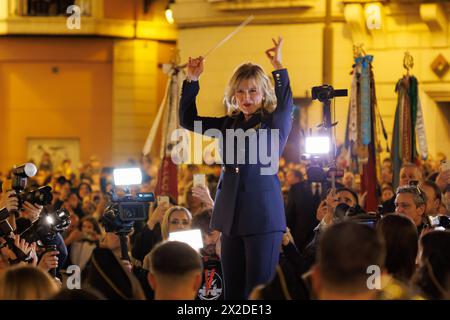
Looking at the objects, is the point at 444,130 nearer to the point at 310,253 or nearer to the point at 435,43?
the point at 435,43

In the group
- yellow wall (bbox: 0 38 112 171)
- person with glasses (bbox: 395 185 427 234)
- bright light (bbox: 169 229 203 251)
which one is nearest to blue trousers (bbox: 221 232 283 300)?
person with glasses (bbox: 395 185 427 234)

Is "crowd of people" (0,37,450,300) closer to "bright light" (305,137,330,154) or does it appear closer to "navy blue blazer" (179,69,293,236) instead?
"navy blue blazer" (179,69,293,236)

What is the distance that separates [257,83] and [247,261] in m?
0.93

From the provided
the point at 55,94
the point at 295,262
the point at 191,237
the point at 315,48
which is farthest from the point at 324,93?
the point at 55,94

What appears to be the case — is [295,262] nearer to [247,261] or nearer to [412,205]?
[412,205]

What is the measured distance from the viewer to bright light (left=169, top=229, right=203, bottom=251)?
26.5 feet

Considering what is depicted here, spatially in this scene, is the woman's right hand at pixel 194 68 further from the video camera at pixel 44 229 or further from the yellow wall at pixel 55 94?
the yellow wall at pixel 55 94

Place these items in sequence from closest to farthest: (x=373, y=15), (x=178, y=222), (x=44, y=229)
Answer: (x=44, y=229) → (x=178, y=222) → (x=373, y=15)

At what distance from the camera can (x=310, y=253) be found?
7383mm

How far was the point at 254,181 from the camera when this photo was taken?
6270mm

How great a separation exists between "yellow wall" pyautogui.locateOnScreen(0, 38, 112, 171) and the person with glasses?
59.9 ft

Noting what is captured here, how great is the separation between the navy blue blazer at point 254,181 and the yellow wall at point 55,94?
64.1 feet

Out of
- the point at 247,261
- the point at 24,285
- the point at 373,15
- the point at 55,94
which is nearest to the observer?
the point at 24,285
